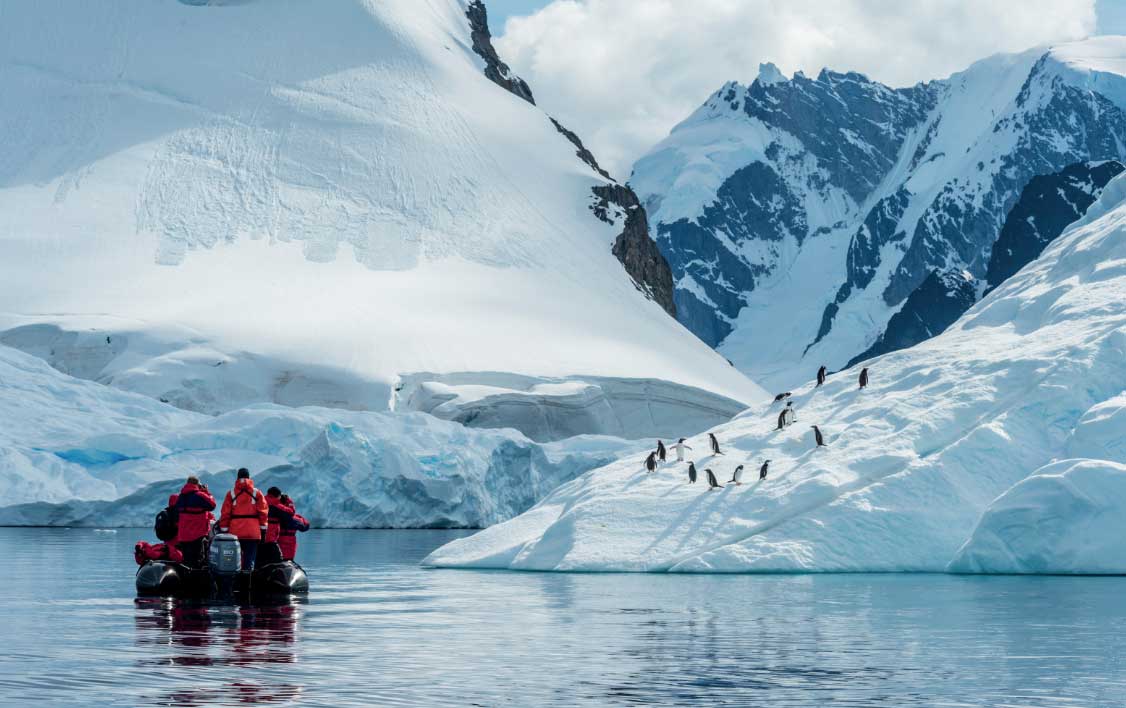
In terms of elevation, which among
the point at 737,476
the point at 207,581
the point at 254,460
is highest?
the point at 254,460

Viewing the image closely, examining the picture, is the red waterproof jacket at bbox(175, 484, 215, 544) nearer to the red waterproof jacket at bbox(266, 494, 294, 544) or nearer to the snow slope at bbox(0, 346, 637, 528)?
the red waterproof jacket at bbox(266, 494, 294, 544)

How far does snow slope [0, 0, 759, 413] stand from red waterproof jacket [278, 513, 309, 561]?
61861 millimetres

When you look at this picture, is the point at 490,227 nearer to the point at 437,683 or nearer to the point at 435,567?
the point at 435,567

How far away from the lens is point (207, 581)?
22438mm

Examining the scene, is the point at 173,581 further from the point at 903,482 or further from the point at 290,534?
the point at 903,482

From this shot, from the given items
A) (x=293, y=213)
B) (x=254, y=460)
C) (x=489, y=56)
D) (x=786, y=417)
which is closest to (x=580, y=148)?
(x=489, y=56)

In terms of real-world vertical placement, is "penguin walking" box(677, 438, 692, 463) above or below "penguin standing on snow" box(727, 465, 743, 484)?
above

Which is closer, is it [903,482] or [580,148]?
[903,482]

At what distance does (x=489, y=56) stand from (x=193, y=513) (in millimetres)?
128341

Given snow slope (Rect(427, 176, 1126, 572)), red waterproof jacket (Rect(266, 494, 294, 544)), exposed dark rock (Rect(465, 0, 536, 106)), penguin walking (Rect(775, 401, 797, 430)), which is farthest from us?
exposed dark rock (Rect(465, 0, 536, 106))

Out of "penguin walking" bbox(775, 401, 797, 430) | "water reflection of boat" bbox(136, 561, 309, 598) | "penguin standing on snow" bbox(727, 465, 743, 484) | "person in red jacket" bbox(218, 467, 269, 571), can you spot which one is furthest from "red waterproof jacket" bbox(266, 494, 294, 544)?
"penguin walking" bbox(775, 401, 797, 430)

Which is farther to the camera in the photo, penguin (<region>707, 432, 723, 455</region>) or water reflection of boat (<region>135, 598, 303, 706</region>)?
penguin (<region>707, 432, 723, 455</region>)

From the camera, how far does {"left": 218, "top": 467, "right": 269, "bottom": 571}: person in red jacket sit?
2177 cm

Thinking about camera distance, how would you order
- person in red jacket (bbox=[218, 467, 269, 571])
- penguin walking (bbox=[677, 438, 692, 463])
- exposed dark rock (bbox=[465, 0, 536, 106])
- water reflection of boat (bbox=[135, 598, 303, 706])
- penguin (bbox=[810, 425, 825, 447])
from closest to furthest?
water reflection of boat (bbox=[135, 598, 303, 706])
person in red jacket (bbox=[218, 467, 269, 571])
penguin (bbox=[810, 425, 825, 447])
penguin walking (bbox=[677, 438, 692, 463])
exposed dark rock (bbox=[465, 0, 536, 106])
